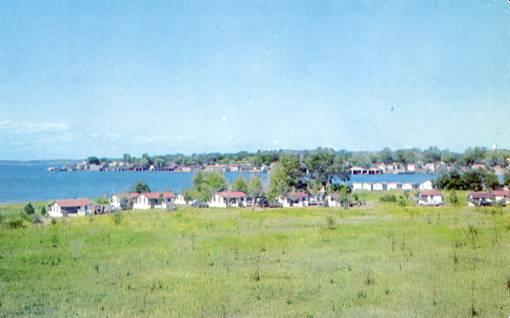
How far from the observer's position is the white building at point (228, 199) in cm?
3766

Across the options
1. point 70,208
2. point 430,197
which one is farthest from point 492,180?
Result: point 70,208

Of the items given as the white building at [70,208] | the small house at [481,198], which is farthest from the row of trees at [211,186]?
the small house at [481,198]

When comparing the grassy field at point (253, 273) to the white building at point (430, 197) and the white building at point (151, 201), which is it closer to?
the white building at point (151, 201)

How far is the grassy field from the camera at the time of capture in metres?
7.16

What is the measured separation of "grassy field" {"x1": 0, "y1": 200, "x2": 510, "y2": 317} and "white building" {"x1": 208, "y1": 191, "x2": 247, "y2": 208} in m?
24.4

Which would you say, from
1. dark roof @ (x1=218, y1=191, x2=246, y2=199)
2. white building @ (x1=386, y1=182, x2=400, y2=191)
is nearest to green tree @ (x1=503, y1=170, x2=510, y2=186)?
dark roof @ (x1=218, y1=191, x2=246, y2=199)

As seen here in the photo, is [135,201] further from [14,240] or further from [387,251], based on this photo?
[387,251]

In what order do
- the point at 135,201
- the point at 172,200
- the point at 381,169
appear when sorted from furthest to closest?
1. the point at 381,169
2. the point at 172,200
3. the point at 135,201

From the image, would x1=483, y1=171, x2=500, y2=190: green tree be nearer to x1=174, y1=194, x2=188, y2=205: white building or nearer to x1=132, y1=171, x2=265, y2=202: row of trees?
x1=132, y1=171, x2=265, y2=202: row of trees

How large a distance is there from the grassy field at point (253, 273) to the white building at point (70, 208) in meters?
12.4

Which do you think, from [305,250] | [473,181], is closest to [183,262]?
[305,250]

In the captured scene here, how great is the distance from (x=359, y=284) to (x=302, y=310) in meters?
1.77

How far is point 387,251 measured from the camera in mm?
10734

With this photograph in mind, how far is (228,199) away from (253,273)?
96.9ft
